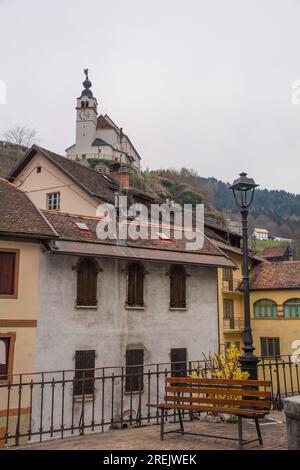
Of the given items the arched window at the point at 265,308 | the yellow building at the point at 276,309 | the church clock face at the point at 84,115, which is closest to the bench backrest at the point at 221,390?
the yellow building at the point at 276,309

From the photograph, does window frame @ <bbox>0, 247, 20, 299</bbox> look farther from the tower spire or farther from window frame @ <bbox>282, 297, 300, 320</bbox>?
the tower spire

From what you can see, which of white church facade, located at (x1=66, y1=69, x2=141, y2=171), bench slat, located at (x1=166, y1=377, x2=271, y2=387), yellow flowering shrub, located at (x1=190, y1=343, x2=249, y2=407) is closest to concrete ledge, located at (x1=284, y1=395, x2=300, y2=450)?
bench slat, located at (x1=166, y1=377, x2=271, y2=387)

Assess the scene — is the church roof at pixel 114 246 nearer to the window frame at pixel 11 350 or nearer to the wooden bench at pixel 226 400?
the window frame at pixel 11 350

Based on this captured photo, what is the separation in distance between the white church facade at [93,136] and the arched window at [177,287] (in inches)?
2686

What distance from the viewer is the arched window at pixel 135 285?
20.3 metres

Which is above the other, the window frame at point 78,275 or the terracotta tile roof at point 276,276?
the terracotta tile roof at point 276,276

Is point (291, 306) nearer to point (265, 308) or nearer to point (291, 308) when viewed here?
point (291, 308)

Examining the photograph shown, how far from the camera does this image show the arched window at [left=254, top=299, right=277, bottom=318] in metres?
32.7

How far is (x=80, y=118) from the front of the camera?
94062 millimetres

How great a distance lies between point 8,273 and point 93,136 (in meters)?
78.0

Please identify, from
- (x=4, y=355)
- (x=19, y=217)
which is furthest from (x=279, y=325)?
(x=4, y=355)

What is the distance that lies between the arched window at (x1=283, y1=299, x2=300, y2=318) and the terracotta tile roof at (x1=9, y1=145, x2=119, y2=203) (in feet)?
A: 45.2
